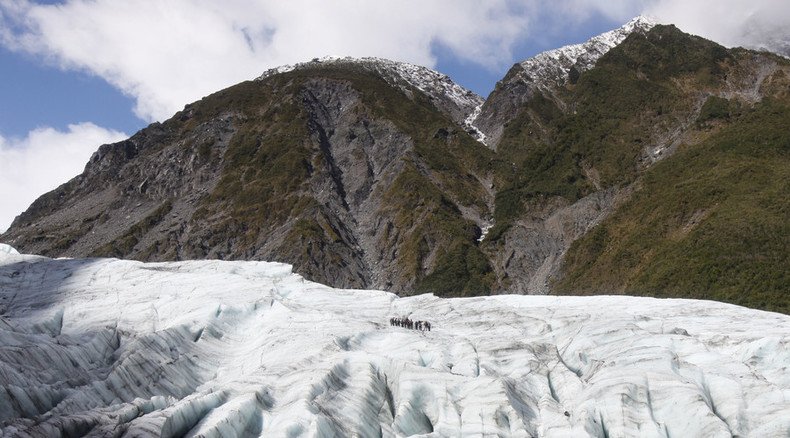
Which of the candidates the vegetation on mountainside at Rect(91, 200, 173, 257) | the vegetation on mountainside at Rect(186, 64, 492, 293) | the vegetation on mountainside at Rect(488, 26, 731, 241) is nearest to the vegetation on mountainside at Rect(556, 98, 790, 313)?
the vegetation on mountainside at Rect(488, 26, 731, 241)

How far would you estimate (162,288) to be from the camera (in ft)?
161

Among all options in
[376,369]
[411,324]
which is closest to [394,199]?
[411,324]

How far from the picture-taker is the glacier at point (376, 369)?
2662 centimetres

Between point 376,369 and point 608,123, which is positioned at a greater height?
point 608,123

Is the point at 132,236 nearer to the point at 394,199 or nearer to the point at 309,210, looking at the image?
the point at 309,210

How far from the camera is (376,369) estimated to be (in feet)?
108

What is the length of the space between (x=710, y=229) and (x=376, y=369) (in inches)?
2868

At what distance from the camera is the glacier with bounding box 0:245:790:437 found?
87.4 ft

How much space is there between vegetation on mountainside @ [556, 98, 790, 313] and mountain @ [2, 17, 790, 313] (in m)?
0.31

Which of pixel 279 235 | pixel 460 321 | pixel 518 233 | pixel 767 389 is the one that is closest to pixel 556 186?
pixel 518 233

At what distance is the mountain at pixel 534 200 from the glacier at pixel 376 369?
46.7 metres

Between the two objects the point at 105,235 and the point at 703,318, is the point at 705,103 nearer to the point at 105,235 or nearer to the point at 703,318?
the point at 703,318

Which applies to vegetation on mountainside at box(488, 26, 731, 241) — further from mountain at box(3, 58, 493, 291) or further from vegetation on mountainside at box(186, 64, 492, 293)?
mountain at box(3, 58, 493, 291)

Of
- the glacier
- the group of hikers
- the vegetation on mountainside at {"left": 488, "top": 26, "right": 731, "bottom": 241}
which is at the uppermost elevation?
the vegetation on mountainside at {"left": 488, "top": 26, "right": 731, "bottom": 241}
